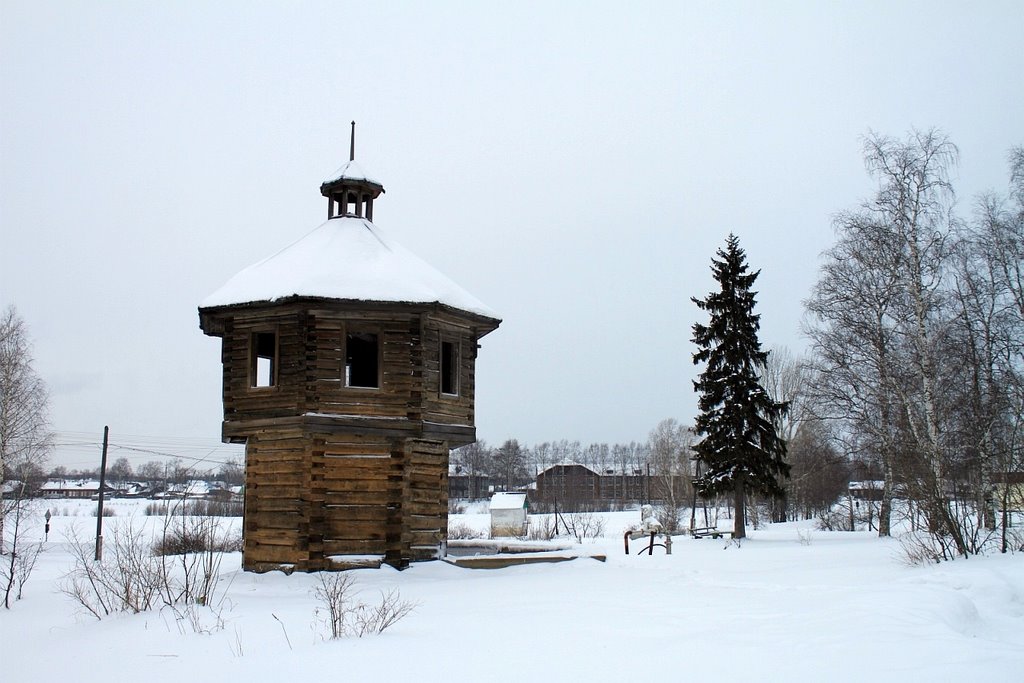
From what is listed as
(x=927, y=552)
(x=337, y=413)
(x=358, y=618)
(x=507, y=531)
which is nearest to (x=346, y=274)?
(x=337, y=413)

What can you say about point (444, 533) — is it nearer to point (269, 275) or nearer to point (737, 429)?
point (269, 275)

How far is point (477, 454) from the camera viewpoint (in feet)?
359

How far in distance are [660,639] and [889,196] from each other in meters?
20.5

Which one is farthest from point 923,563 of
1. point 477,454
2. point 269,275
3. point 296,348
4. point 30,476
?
point 477,454

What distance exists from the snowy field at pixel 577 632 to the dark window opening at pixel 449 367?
15.4 ft

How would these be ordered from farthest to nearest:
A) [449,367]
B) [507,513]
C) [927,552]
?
[507,513]
[449,367]
[927,552]

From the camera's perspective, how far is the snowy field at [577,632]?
30.1 feet

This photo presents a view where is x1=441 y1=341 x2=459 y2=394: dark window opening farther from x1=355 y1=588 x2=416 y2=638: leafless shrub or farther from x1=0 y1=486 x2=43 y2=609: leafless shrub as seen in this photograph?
x1=0 y1=486 x2=43 y2=609: leafless shrub

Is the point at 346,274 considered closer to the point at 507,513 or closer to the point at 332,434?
the point at 332,434

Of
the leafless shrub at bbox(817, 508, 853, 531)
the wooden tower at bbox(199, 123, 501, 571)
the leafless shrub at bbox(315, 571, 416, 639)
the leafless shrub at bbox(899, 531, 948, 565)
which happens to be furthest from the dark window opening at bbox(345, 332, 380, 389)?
the leafless shrub at bbox(817, 508, 853, 531)

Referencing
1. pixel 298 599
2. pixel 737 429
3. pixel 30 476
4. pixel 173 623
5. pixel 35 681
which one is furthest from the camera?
pixel 30 476

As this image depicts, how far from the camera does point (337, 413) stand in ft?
60.3

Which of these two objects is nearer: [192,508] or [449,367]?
[449,367]

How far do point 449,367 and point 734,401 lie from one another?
1573 centimetres
